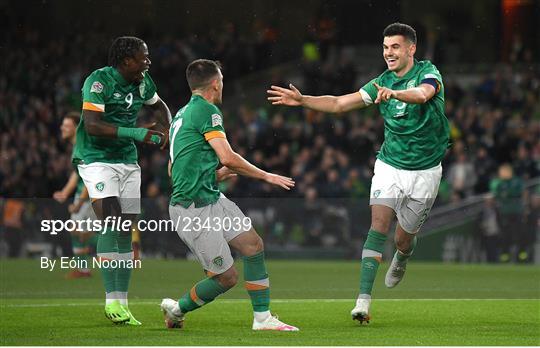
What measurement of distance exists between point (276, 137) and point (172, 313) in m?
12.8

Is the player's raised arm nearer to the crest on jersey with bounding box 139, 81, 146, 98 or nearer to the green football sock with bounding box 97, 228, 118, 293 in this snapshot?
the crest on jersey with bounding box 139, 81, 146, 98

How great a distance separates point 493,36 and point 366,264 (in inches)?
709

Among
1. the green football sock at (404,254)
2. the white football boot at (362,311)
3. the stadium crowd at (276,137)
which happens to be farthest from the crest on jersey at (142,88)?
the stadium crowd at (276,137)

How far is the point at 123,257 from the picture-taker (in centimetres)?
952

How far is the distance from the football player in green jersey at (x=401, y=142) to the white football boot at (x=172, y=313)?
1.47 meters

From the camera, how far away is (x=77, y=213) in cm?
1512

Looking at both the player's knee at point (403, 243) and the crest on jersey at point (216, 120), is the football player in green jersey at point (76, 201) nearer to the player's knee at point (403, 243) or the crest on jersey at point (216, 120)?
the player's knee at point (403, 243)

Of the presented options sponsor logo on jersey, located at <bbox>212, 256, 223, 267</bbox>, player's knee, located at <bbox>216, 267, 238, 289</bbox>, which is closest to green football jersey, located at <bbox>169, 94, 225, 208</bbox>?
sponsor logo on jersey, located at <bbox>212, 256, 223, 267</bbox>

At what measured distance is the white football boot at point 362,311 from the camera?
9062mm

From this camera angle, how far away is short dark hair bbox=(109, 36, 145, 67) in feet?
31.2

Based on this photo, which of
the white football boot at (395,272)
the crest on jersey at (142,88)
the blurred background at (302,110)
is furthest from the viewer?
the blurred background at (302,110)

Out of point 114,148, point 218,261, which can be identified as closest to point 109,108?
point 114,148

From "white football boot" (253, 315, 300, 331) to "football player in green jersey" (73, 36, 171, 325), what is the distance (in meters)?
1.26

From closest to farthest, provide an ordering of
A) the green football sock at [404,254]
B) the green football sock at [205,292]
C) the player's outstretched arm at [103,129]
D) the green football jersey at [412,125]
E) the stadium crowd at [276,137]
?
the green football sock at [205,292] < the player's outstretched arm at [103,129] < the green football jersey at [412,125] < the green football sock at [404,254] < the stadium crowd at [276,137]
